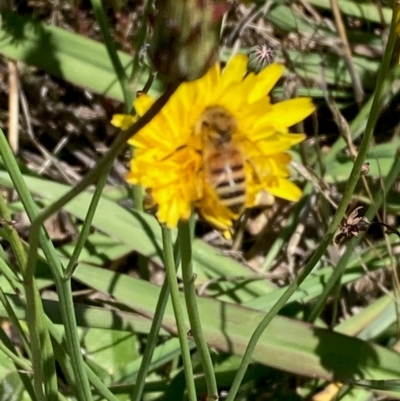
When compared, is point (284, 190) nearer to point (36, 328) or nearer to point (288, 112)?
point (288, 112)

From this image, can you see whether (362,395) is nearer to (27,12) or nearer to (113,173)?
(113,173)

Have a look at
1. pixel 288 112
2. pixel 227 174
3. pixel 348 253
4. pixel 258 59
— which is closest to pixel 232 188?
pixel 227 174

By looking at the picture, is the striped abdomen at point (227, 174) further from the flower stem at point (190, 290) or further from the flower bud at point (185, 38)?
the flower bud at point (185, 38)

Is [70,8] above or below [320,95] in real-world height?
above

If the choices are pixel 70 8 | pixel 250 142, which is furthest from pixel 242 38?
pixel 250 142

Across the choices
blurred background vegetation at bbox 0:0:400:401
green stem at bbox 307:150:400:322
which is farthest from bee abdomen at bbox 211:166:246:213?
green stem at bbox 307:150:400:322
